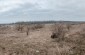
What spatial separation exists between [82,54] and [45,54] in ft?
7.61

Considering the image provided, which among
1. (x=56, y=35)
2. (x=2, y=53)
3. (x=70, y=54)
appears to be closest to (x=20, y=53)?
(x=2, y=53)

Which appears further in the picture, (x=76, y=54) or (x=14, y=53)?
(x=14, y=53)

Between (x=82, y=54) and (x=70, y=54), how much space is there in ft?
2.40

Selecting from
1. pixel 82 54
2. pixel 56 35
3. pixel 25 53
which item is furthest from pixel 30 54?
pixel 56 35

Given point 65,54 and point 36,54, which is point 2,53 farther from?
point 65,54

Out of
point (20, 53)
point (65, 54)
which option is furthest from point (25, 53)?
point (65, 54)

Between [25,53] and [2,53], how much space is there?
5.26ft

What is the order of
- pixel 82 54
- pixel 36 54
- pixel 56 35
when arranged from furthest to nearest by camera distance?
pixel 56 35
pixel 36 54
pixel 82 54

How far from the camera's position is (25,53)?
12.8 meters

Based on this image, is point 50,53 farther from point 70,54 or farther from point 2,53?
point 2,53

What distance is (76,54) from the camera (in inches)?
476

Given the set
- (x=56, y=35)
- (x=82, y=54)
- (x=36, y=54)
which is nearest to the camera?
(x=82, y=54)

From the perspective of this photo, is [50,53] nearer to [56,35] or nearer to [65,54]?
[65,54]

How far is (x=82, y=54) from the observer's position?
1193cm
